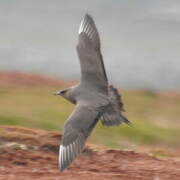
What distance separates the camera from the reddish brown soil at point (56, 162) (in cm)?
1067

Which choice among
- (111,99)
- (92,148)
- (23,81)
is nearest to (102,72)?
(111,99)

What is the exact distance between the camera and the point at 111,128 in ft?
81.9

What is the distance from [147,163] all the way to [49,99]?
21833mm

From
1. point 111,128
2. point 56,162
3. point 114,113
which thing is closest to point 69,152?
point 56,162

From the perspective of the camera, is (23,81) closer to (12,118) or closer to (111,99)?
(12,118)

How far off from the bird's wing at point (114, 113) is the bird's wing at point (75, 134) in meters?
0.41

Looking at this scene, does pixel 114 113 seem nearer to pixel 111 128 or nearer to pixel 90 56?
pixel 90 56

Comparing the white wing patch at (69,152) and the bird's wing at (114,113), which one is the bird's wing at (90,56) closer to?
the bird's wing at (114,113)

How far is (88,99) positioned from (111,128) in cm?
1346

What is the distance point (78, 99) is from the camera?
11688 millimetres

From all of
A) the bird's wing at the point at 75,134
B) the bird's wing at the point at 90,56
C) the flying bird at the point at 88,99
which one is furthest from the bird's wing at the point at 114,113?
the bird's wing at the point at 75,134

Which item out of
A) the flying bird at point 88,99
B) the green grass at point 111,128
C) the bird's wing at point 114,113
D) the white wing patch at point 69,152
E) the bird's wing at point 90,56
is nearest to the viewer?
the white wing patch at point 69,152

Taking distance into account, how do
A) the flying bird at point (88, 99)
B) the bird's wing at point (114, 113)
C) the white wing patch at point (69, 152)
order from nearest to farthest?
the white wing patch at point (69, 152), the flying bird at point (88, 99), the bird's wing at point (114, 113)

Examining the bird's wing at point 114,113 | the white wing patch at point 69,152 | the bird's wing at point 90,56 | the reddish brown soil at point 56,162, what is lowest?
the reddish brown soil at point 56,162
